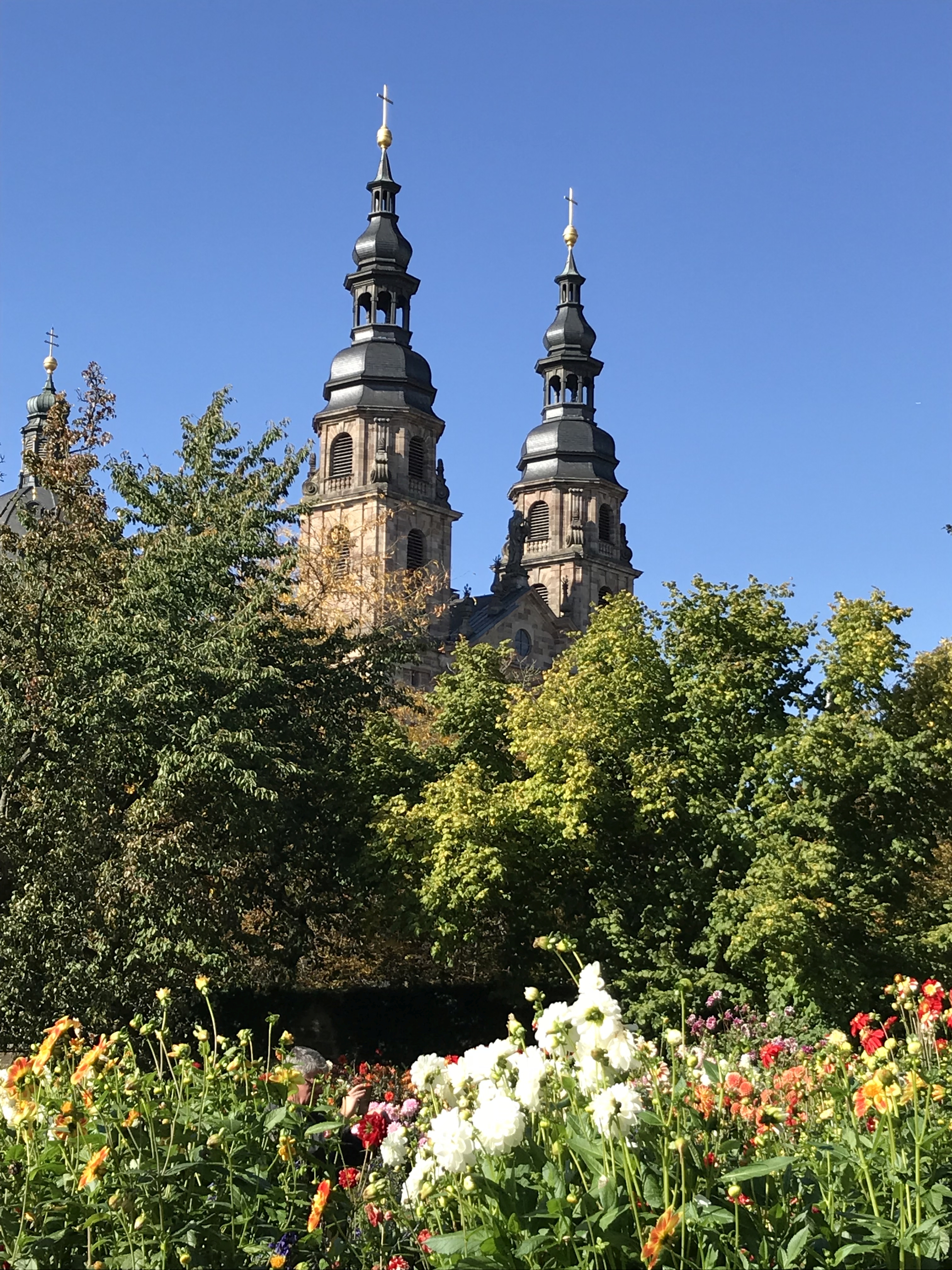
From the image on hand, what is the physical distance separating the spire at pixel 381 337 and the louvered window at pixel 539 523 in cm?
1266

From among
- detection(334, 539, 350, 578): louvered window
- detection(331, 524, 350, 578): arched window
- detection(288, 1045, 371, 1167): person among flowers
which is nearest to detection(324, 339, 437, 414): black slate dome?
detection(334, 539, 350, 578): louvered window

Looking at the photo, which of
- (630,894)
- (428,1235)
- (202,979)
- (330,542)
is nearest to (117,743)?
(630,894)

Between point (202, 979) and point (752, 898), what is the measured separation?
1472 cm

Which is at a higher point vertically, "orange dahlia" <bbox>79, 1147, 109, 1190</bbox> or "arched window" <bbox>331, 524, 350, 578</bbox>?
"arched window" <bbox>331, 524, 350, 578</bbox>

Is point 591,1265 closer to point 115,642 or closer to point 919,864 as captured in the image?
point 115,642

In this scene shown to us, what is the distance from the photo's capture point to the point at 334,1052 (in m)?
21.8

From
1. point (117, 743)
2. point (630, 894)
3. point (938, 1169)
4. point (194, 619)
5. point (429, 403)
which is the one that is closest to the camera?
point (938, 1169)

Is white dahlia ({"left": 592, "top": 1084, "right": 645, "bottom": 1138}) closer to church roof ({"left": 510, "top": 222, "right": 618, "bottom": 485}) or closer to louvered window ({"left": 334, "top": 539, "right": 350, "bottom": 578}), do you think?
louvered window ({"left": 334, "top": 539, "right": 350, "bottom": 578})

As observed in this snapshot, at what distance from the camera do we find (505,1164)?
15.9 ft

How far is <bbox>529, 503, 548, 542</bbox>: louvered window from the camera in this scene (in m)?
74.7

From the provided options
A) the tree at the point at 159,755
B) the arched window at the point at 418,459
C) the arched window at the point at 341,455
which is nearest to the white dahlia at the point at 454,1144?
the tree at the point at 159,755

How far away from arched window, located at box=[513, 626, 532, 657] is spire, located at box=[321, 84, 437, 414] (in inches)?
454

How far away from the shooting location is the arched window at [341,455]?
62.2m

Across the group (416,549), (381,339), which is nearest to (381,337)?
(381,339)
